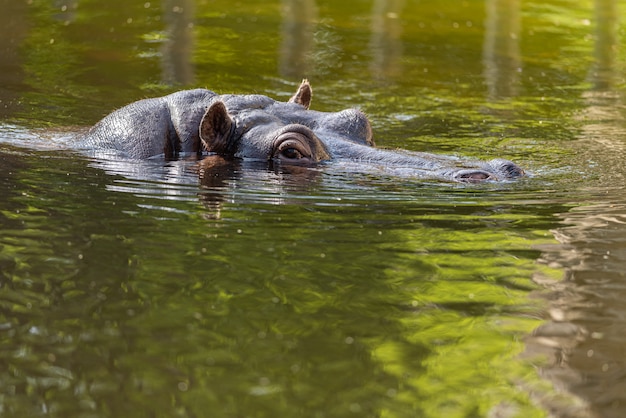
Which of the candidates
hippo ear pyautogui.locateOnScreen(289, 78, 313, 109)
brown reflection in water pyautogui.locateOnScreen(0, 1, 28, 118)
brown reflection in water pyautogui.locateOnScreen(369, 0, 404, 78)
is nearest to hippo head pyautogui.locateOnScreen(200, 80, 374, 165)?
hippo ear pyautogui.locateOnScreen(289, 78, 313, 109)

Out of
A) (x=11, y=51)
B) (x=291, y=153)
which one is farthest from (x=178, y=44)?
(x=291, y=153)

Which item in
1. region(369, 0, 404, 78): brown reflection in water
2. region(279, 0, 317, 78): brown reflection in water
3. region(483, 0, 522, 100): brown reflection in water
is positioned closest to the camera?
region(483, 0, 522, 100): brown reflection in water

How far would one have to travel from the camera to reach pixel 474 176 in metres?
7.92

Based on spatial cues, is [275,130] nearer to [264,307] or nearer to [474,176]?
[474,176]

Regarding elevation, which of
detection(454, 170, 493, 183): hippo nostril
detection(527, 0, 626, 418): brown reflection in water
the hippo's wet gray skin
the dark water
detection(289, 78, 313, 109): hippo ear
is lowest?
detection(527, 0, 626, 418): brown reflection in water

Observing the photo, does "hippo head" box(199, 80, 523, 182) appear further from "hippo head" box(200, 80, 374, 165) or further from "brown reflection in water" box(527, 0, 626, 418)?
"brown reflection in water" box(527, 0, 626, 418)

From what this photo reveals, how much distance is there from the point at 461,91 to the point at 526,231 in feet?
24.3

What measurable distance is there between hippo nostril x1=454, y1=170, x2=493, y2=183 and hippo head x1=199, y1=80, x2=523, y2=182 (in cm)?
20

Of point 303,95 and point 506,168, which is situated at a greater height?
point 303,95

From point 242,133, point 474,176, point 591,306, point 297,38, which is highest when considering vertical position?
point 297,38

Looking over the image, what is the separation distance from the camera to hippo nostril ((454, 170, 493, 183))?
790cm

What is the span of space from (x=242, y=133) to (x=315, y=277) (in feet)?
11.1

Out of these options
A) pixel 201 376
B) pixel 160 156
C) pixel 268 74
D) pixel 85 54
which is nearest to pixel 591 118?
pixel 268 74

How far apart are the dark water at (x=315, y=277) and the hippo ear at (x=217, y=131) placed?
0.88ft
